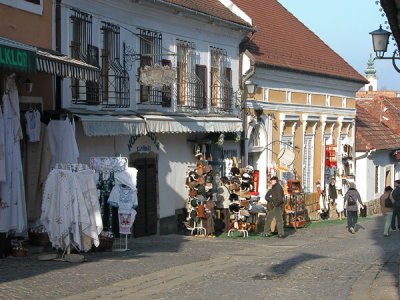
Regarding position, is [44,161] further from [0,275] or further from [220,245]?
[220,245]

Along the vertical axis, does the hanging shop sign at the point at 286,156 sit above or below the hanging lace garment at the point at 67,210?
above

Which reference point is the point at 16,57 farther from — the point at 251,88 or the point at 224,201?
the point at 251,88

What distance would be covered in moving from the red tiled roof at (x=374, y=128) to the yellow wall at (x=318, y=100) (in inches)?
196

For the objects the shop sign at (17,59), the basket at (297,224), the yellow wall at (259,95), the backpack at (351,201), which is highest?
the yellow wall at (259,95)

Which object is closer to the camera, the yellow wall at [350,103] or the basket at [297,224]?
the basket at [297,224]

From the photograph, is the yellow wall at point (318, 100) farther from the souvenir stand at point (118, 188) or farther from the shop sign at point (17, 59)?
the shop sign at point (17, 59)

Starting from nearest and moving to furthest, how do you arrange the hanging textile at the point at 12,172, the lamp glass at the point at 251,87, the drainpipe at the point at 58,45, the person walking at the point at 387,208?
the hanging textile at the point at 12,172, the drainpipe at the point at 58,45, the person walking at the point at 387,208, the lamp glass at the point at 251,87

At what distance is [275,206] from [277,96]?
7490 mm

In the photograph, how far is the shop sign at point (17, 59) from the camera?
12.3 meters

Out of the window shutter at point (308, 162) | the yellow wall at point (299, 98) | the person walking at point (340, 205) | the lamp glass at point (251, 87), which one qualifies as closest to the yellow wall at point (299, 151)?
the window shutter at point (308, 162)

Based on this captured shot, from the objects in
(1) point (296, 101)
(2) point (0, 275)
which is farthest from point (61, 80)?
(1) point (296, 101)

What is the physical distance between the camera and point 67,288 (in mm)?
11469

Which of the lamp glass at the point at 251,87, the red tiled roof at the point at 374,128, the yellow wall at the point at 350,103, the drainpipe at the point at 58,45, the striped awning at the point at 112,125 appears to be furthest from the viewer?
the red tiled roof at the point at 374,128

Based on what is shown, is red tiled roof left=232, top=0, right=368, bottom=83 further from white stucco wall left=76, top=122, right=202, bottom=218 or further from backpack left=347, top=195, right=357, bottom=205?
white stucco wall left=76, top=122, right=202, bottom=218
